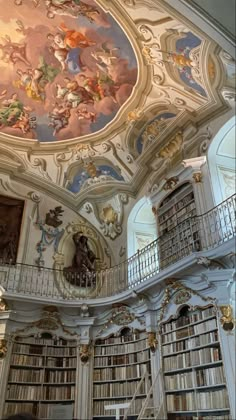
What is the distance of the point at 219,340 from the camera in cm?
525

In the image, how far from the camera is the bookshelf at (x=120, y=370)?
6.54m

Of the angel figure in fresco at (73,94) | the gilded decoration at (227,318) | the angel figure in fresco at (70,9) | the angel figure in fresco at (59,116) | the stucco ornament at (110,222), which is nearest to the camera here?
the gilded decoration at (227,318)

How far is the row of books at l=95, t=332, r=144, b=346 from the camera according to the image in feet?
22.8

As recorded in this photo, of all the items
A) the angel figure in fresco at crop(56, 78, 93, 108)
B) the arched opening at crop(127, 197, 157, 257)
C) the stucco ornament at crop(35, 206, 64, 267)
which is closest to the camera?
the angel figure in fresco at crop(56, 78, 93, 108)

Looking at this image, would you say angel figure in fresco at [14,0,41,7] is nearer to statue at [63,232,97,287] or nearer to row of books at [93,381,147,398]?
statue at [63,232,97,287]

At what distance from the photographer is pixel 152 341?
647 centimetres

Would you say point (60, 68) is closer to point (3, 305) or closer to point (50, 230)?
point (50, 230)

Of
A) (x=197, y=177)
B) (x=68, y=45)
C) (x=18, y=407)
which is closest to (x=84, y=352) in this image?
(x=18, y=407)

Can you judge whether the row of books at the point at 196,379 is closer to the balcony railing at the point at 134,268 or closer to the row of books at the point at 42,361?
the balcony railing at the point at 134,268

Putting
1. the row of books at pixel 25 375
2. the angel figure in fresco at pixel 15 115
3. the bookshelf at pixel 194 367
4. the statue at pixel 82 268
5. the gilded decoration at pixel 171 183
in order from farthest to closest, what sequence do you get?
the statue at pixel 82 268 < the angel figure in fresco at pixel 15 115 < the gilded decoration at pixel 171 183 < the row of books at pixel 25 375 < the bookshelf at pixel 194 367

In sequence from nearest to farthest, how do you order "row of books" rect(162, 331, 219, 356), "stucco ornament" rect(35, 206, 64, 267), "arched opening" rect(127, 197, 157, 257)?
"row of books" rect(162, 331, 219, 356) < "stucco ornament" rect(35, 206, 64, 267) < "arched opening" rect(127, 197, 157, 257)

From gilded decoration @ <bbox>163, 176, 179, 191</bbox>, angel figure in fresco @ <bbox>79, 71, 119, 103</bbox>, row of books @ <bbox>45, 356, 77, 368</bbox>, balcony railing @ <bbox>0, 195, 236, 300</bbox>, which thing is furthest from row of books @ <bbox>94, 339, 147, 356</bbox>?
angel figure in fresco @ <bbox>79, 71, 119, 103</bbox>

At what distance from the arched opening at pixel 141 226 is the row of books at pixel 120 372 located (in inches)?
114

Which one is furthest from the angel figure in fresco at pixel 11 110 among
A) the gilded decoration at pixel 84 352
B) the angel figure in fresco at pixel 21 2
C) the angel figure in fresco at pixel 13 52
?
the gilded decoration at pixel 84 352
